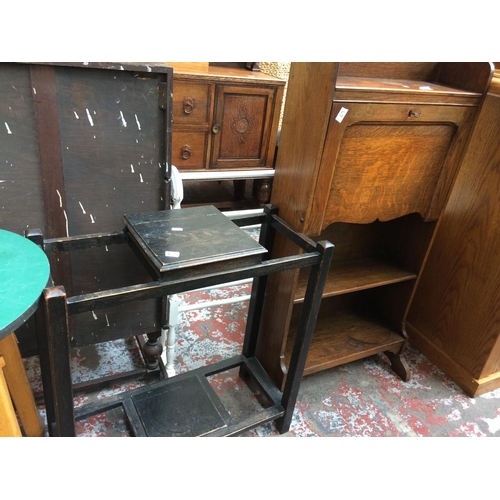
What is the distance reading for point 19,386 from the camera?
1.29 m

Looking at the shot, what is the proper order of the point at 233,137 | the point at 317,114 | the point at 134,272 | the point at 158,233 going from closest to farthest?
1. the point at 158,233
2. the point at 317,114
3. the point at 134,272
4. the point at 233,137

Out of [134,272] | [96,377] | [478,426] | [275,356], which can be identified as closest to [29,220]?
[134,272]

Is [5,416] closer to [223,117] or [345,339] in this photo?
[345,339]

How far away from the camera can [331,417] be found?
1.66 meters

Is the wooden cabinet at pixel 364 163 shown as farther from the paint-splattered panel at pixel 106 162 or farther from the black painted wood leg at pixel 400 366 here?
the paint-splattered panel at pixel 106 162

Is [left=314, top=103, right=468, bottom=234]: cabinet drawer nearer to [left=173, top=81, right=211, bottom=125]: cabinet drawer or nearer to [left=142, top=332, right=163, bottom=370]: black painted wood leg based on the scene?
[left=142, top=332, right=163, bottom=370]: black painted wood leg

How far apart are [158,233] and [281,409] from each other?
0.80 meters

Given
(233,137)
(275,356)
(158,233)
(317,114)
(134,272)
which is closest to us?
(158,233)

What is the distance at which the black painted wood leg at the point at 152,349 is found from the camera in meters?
1.65

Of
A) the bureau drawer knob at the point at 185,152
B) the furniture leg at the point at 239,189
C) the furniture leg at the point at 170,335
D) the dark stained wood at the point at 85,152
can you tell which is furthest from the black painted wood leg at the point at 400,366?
the furniture leg at the point at 239,189

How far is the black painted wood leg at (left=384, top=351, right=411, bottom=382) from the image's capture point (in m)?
1.89

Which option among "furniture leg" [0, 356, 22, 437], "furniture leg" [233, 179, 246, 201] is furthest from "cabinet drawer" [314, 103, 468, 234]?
"furniture leg" [233, 179, 246, 201]

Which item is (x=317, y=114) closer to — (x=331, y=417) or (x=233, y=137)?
(x=331, y=417)

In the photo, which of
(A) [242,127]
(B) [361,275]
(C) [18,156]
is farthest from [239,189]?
(C) [18,156]
